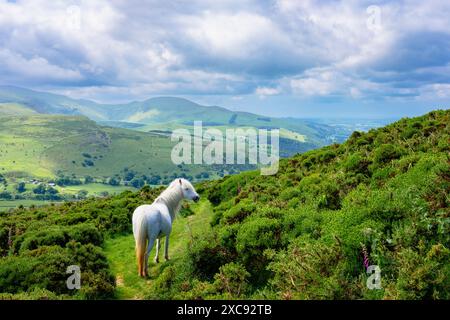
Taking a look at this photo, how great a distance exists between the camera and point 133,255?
17422 mm

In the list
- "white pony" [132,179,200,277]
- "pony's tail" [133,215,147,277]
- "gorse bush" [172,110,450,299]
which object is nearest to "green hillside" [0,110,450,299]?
"gorse bush" [172,110,450,299]

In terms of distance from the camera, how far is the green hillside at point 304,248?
297 inches

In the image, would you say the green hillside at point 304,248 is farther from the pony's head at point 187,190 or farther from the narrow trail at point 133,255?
the pony's head at point 187,190

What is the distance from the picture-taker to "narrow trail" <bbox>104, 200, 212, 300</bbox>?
43.0 feet

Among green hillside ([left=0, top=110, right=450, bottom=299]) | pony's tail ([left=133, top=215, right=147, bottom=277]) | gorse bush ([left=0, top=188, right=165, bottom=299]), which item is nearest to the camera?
green hillside ([left=0, top=110, right=450, bottom=299])

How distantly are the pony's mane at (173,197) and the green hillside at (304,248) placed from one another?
2.07 m

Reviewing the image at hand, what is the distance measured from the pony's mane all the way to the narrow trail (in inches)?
57.0

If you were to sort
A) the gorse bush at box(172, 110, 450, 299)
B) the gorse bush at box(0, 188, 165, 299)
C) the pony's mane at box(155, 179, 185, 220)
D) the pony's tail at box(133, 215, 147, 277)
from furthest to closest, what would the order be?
the pony's mane at box(155, 179, 185, 220) → the pony's tail at box(133, 215, 147, 277) → the gorse bush at box(0, 188, 165, 299) → the gorse bush at box(172, 110, 450, 299)

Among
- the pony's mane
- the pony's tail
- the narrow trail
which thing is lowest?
the narrow trail

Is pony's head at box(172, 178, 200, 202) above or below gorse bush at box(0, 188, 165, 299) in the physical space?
above

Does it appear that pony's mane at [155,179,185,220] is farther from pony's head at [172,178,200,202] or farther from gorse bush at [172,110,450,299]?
gorse bush at [172,110,450,299]

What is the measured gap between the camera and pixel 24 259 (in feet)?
43.3
